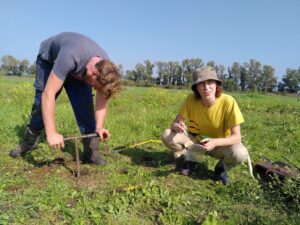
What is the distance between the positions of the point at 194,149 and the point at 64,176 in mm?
1537

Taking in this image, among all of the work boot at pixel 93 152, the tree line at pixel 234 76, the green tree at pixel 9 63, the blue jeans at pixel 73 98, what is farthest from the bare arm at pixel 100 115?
the green tree at pixel 9 63

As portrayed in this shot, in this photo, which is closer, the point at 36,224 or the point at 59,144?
the point at 36,224

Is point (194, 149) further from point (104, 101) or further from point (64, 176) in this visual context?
point (64, 176)

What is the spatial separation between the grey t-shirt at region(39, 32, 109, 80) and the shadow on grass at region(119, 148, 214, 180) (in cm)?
159

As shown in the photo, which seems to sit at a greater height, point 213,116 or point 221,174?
point 213,116

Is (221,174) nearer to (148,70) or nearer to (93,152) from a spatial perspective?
(93,152)

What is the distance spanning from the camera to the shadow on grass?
4223 mm

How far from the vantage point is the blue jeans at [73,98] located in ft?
13.4

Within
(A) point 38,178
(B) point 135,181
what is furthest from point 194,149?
(A) point 38,178

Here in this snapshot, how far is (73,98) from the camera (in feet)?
13.6

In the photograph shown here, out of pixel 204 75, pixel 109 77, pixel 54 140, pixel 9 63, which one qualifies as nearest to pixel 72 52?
pixel 109 77

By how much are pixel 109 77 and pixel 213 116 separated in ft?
4.44

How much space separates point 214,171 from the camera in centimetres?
430

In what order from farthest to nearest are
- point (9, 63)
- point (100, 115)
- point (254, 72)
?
1. point (9, 63)
2. point (254, 72)
3. point (100, 115)
